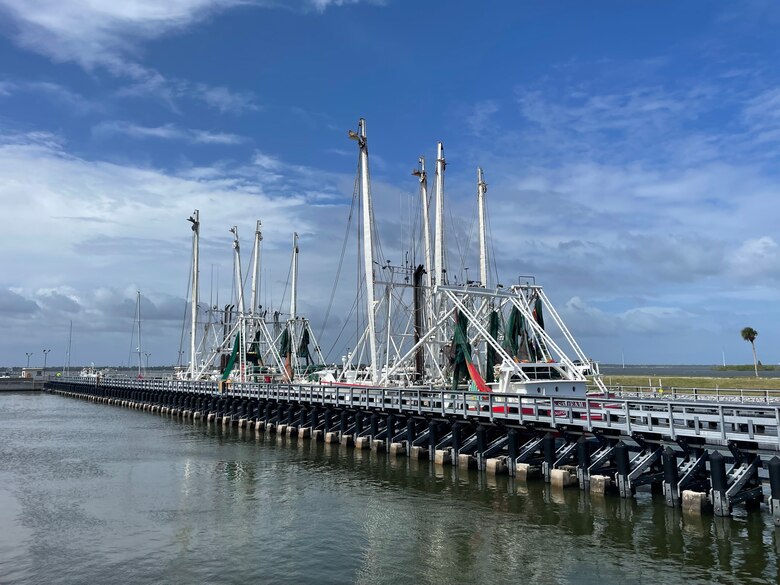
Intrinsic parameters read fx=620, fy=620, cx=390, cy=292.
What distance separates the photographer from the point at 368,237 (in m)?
50.5

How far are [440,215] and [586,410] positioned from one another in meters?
33.9

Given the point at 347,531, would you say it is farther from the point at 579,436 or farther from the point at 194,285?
the point at 194,285

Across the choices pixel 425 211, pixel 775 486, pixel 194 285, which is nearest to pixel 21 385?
pixel 194 285

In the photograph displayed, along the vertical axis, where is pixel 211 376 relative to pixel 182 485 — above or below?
above

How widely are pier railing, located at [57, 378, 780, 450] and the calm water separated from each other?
10.2ft

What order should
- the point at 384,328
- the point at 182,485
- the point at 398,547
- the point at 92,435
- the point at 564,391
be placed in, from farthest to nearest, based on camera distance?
the point at 92,435
the point at 384,328
the point at 564,391
the point at 182,485
the point at 398,547

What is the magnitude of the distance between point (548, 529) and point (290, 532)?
965cm

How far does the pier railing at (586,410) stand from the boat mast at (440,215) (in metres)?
15.7

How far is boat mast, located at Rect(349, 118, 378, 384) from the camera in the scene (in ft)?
161

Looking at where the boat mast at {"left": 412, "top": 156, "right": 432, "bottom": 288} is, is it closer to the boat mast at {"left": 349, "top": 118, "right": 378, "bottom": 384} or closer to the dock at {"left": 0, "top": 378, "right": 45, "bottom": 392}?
the boat mast at {"left": 349, "top": 118, "right": 378, "bottom": 384}

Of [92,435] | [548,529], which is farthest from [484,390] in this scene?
[92,435]

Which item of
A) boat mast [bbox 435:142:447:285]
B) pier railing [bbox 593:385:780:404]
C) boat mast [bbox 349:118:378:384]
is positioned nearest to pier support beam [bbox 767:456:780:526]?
pier railing [bbox 593:385:780:404]

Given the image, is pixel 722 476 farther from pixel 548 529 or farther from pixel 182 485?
pixel 182 485

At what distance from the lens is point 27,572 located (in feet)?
63.6
